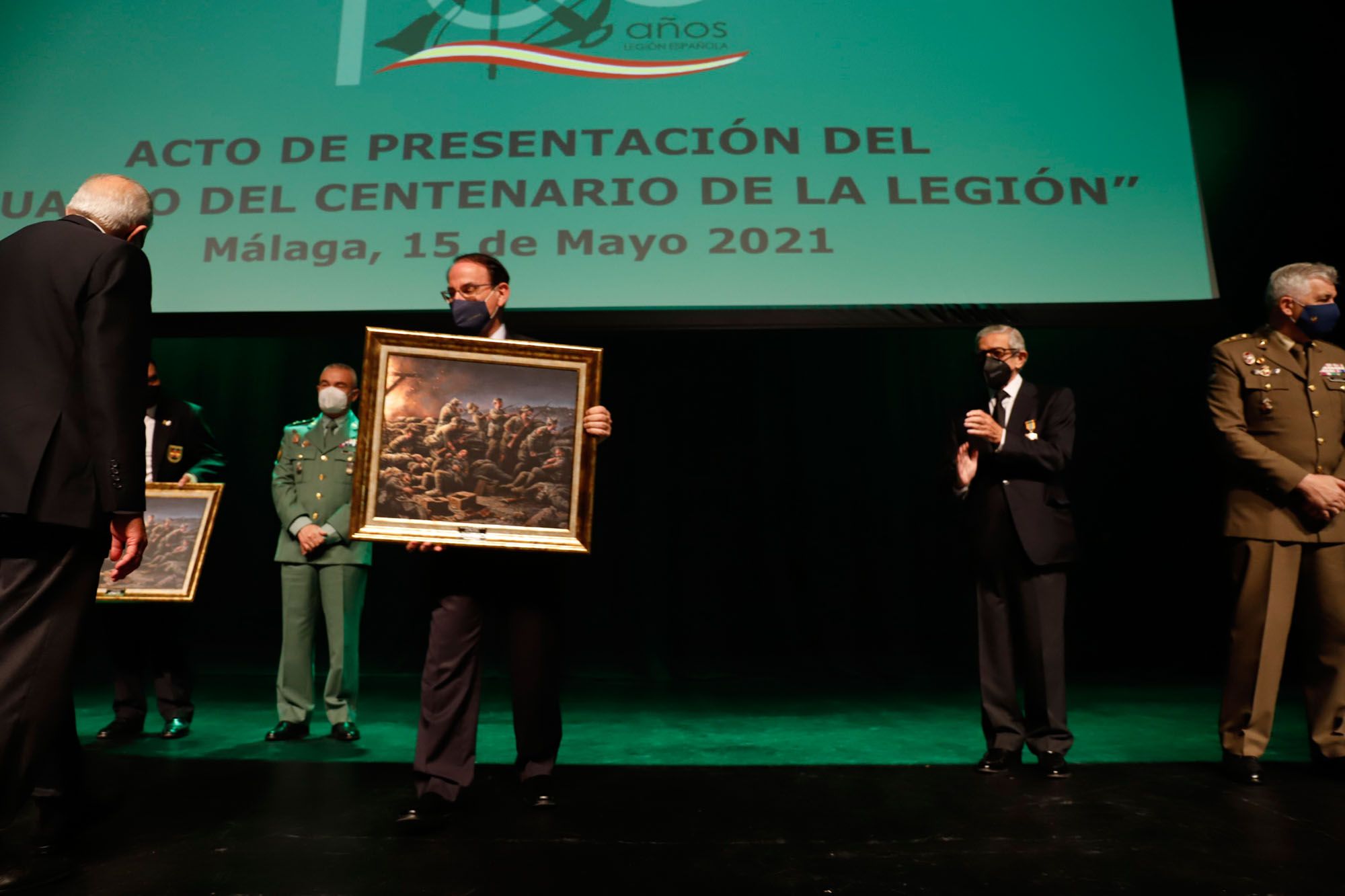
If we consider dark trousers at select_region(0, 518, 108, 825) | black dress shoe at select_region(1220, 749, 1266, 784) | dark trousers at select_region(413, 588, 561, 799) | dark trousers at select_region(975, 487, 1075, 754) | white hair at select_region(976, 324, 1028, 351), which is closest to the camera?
dark trousers at select_region(0, 518, 108, 825)

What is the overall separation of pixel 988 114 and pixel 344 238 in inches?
109

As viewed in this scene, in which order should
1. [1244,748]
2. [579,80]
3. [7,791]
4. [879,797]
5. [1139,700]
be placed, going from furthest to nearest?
[1139,700] → [579,80] → [1244,748] → [879,797] → [7,791]

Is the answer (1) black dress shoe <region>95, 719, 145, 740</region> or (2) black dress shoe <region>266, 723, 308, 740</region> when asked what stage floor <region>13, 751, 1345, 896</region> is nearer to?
(2) black dress shoe <region>266, 723, 308, 740</region>

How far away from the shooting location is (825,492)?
5.22 meters

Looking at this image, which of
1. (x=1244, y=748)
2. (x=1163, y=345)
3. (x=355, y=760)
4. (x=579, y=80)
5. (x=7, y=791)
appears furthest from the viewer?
(x=1163, y=345)

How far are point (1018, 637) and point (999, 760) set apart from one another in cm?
41

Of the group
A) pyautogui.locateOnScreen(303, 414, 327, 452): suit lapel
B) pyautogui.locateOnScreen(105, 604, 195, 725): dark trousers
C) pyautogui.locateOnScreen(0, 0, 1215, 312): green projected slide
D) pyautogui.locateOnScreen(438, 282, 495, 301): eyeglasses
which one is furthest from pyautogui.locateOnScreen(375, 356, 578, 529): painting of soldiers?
pyautogui.locateOnScreen(105, 604, 195, 725): dark trousers

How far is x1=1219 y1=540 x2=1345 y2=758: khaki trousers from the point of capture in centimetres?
259

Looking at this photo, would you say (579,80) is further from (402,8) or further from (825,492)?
(825,492)

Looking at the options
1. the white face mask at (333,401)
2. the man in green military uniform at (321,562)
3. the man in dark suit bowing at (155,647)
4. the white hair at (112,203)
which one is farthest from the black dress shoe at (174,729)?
the white hair at (112,203)

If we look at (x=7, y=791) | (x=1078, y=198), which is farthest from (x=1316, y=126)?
(x=7, y=791)

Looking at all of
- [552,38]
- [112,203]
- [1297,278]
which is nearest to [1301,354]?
[1297,278]

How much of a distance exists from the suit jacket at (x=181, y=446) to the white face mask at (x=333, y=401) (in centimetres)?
66

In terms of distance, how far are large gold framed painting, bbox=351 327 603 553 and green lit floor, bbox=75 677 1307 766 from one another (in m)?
1.16
